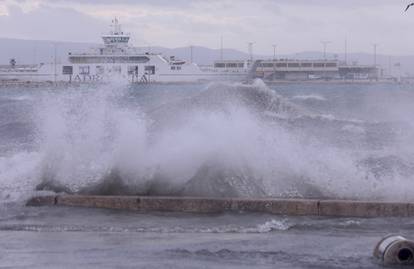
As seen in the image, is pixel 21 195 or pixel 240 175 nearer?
pixel 21 195

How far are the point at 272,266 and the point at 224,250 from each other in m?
0.85

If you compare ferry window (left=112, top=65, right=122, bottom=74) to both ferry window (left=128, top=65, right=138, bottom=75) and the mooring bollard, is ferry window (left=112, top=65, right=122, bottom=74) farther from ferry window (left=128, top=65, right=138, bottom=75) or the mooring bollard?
the mooring bollard

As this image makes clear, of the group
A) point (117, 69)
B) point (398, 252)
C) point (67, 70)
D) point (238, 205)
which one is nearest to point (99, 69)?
point (117, 69)

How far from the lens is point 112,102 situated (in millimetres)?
17188

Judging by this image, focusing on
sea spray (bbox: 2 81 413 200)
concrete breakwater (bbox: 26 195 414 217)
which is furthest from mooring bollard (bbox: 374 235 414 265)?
sea spray (bbox: 2 81 413 200)

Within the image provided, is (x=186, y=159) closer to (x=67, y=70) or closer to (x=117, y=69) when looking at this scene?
(x=117, y=69)

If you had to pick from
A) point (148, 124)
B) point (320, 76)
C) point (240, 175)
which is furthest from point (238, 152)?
point (320, 76)

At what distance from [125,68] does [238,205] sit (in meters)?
92.0

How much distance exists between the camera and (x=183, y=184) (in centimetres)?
1423

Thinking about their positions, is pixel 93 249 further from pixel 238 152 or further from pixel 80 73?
pixel 80 73

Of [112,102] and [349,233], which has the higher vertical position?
[112,102]

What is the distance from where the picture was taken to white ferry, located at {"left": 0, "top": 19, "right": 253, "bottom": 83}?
341ft

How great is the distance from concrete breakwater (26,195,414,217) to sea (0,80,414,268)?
24 cm

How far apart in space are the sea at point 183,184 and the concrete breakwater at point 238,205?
0.24m
